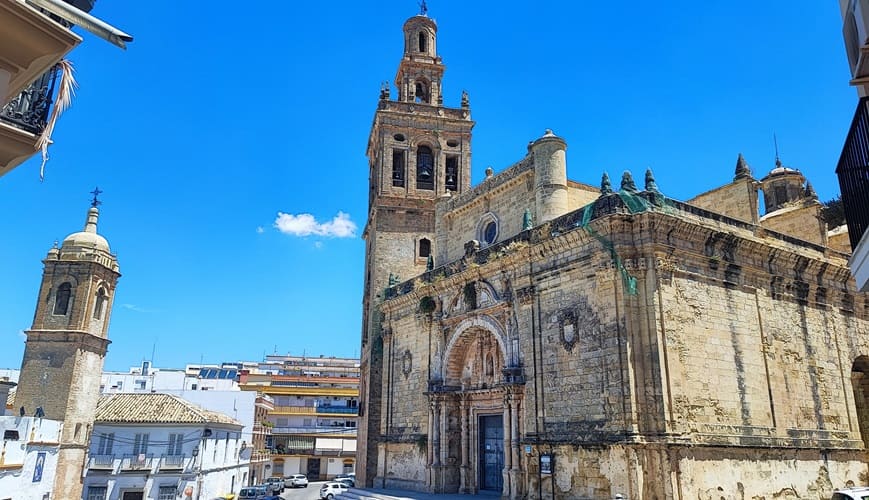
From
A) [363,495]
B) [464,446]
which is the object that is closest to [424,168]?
[464,446]

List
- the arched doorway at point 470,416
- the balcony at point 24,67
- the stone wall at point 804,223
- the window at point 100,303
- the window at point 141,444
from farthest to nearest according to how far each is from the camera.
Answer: the window at point 141,444
the window at point 100,303
the stone wall at point 804,223
the arched doorway at point 470,416
the balcony at point 24,67

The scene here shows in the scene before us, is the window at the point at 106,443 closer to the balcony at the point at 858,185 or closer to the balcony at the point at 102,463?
the balcony at the point at 102,463

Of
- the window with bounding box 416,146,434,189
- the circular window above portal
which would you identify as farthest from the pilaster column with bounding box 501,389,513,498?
the window with bounding box 416,146,434,189

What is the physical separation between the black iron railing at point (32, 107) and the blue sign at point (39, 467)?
24996mm

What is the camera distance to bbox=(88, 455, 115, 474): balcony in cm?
3048

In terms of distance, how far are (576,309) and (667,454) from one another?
13.0 ft

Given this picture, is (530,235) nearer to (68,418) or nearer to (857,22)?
(857,22)

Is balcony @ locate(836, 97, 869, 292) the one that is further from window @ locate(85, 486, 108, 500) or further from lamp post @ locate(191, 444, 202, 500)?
window @ locate(85, 486, 108, 500)

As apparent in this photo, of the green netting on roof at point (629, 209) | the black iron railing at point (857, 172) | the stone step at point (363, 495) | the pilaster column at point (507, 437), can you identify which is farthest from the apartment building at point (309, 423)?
the black iron railing at point (857, 172)

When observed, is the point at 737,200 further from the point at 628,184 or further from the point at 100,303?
the point at 100,303

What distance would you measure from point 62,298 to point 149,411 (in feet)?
26.8

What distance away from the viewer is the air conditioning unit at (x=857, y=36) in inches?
184

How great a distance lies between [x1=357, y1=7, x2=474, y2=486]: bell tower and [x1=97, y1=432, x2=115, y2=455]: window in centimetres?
1368

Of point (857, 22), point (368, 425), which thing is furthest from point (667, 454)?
point (368, 425)
